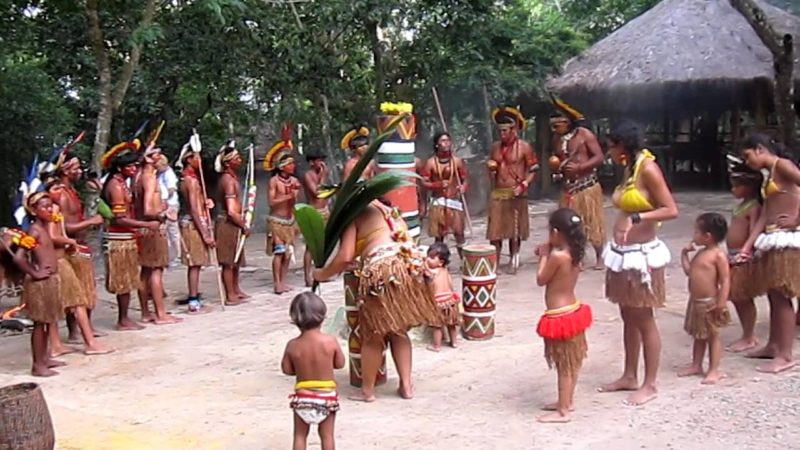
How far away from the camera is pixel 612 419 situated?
15.1 ft

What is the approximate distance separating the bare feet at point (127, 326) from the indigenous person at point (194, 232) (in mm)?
672

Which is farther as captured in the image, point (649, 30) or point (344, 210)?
point (649, 30)

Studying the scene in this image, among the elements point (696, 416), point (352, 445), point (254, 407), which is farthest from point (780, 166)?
point (254, 407)

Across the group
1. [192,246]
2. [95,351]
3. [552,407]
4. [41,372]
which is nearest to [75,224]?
[95,351]

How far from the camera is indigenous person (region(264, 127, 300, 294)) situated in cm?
855

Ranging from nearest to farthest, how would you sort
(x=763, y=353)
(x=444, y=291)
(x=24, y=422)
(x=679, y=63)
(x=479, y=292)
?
(x=24, y=422) < (x=763, y=353) < (x=444, y=291) < (x=479, y=292) < (x=679, y=63)

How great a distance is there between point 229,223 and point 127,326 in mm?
1458

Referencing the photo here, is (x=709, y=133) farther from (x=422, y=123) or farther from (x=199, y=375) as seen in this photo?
(x=199, y=375)

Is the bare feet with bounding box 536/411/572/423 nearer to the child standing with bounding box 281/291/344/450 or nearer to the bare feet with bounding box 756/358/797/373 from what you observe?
the child standing with bounding box 281/291/344/450

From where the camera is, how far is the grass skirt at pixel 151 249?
7.37 metres

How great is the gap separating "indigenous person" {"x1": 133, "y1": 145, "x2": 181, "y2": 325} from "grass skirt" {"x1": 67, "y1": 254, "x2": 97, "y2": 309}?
2.27 feet

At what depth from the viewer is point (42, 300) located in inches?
231

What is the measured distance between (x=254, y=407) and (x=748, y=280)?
307 cm

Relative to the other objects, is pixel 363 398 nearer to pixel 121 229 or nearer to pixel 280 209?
pixel 121 229
